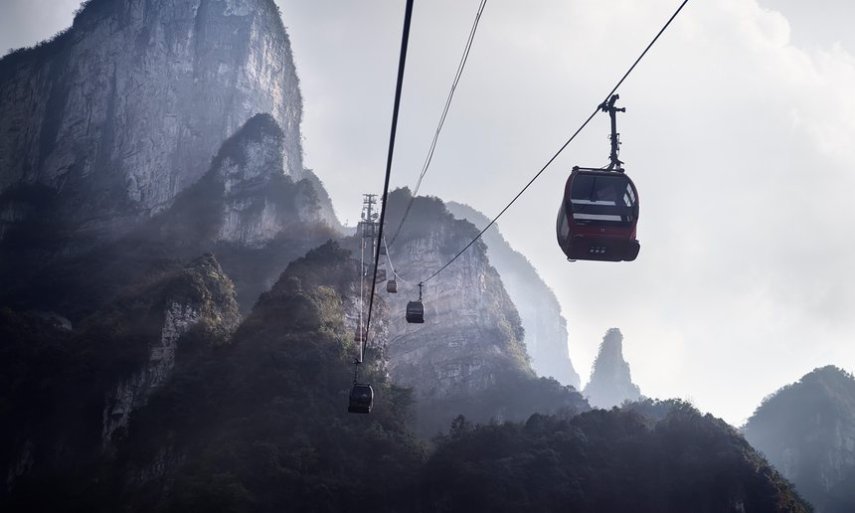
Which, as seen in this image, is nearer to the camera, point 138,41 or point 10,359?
point 10,359

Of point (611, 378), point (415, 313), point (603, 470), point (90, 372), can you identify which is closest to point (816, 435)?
point (611, 378)

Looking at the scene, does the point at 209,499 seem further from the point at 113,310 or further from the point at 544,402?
the point at 544,402

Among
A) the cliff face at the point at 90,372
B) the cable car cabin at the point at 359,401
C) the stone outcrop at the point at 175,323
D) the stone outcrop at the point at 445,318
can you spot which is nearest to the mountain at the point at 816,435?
the stone outcrop at the point at 445,318

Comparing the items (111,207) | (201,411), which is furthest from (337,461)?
(111,207)

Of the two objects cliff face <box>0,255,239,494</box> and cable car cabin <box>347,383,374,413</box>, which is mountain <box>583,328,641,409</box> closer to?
cliff face <box>0,255,239,494</box>

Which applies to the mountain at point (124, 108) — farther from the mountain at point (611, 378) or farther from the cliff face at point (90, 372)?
the mountain at point (611, 378)

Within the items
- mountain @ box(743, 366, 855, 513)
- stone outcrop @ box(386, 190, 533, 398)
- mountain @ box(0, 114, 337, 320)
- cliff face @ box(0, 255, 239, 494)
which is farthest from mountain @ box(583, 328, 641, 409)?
cliff face @ box(0, 255, 239, 494)
